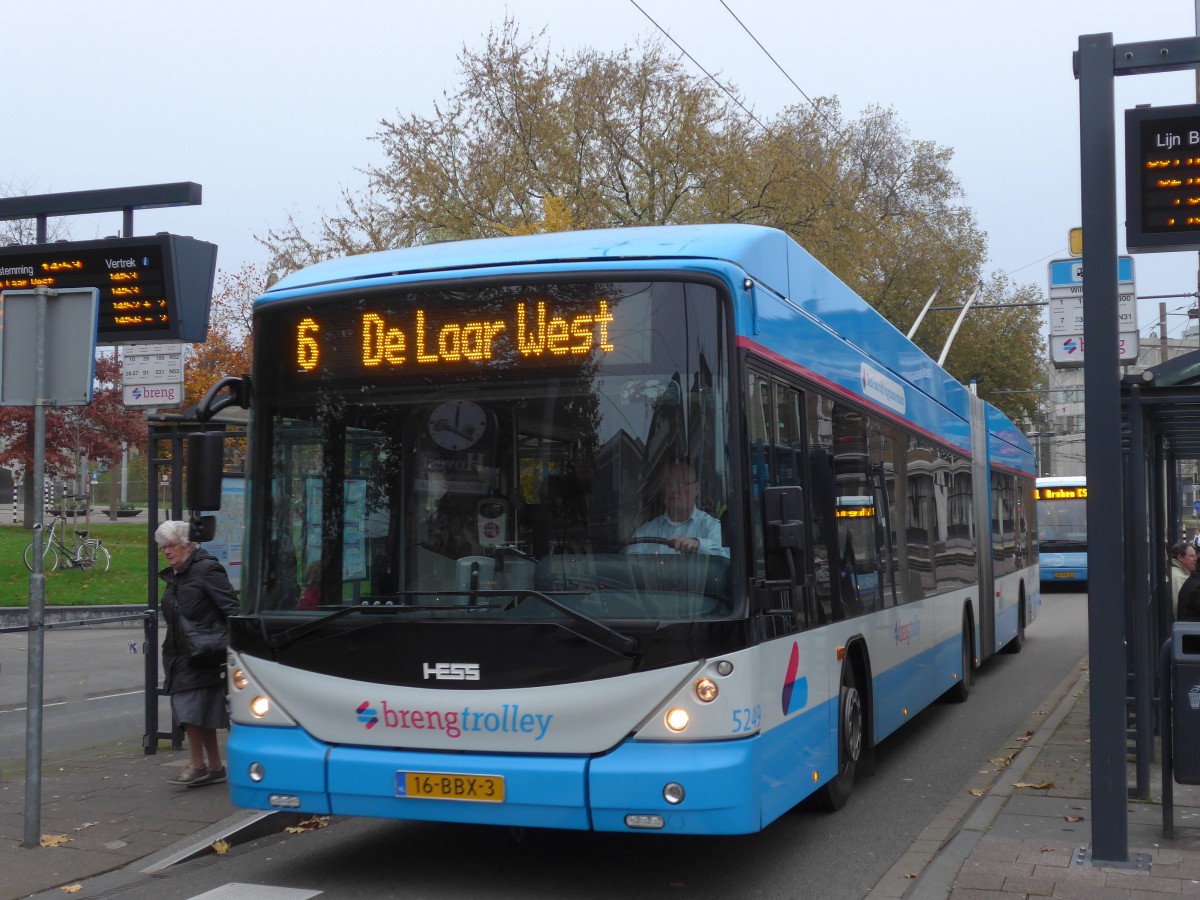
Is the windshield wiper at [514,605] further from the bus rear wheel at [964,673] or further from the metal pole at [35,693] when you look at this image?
the bus rear wheel at [964,673]

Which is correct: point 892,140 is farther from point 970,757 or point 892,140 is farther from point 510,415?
point 510,415

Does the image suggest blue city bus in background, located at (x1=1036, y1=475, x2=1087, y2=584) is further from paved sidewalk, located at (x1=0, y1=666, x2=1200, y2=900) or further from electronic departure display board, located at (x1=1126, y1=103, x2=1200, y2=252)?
electronic departure display board, located at (x1=1126, y1=103, x2=1200, y2=252)

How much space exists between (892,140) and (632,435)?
5721 cm

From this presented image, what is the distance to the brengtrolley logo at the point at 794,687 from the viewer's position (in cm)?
643

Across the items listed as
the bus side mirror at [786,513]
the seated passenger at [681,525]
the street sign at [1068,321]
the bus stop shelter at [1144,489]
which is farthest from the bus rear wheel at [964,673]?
the seated passenger at [681,525]

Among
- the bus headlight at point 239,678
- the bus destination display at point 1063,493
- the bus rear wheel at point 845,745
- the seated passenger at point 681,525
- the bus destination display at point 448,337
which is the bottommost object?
the bus rear wheel at point 845,745

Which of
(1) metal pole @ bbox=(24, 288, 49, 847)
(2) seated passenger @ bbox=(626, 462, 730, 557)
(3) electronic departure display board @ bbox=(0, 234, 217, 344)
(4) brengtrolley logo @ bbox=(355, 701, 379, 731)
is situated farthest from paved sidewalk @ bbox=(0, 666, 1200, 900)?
(3) electronic departure display board @ bbox=(0, 234, 217, 344)

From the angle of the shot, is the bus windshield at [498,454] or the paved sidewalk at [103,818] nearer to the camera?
the bus windshield at [498,454]

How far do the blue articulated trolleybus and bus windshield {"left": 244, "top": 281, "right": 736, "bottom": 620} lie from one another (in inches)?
0.4

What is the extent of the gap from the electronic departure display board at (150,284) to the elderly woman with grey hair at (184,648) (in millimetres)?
2479

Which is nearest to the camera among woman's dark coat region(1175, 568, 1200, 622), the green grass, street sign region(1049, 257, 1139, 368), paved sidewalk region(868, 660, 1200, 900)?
paved sidewalk region(868, 660, 1200, 900)

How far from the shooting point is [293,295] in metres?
6.66

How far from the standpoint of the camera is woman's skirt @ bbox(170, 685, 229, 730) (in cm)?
870

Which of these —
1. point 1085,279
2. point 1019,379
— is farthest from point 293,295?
point 1019,379
